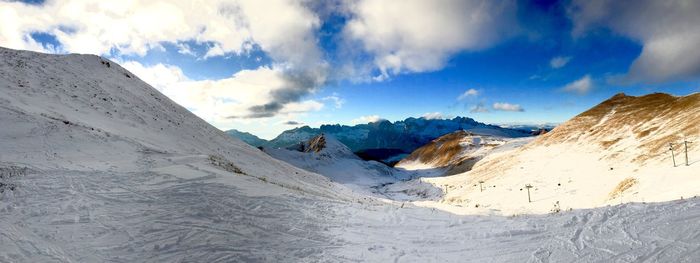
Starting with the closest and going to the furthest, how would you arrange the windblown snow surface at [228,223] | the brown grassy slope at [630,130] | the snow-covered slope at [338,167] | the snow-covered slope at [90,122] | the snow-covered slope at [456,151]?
1. the windblown snow surface at [228,223]
2. the snow-covered slope at [90,122]
3. the brown grassy slope at [630,130]
4. the snow-covered slope at [338,167]
5. the snow-covered slope at [456,151]

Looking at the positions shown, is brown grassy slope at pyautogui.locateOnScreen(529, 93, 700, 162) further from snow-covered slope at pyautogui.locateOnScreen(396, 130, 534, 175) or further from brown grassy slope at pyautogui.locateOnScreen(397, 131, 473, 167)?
brown grassy slope at pyautogui.locateOnScreen(397, 131, 473, 167)

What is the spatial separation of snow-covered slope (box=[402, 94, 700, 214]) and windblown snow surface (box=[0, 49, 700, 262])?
33.6ft

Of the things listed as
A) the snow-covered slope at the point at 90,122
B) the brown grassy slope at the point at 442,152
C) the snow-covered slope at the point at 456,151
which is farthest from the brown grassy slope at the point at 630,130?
the brown grassy slope at the point at 442,152

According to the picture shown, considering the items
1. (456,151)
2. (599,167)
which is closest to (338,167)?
(456,151)

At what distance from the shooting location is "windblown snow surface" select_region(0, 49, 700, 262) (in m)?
9.99

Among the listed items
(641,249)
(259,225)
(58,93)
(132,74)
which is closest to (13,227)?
(259,225)

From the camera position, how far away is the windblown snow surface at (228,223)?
9.99m

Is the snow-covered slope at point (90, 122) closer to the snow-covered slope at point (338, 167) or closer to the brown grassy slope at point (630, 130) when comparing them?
the brown grassy slope at point (630, 130)

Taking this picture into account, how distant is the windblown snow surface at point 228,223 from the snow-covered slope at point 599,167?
10.2m

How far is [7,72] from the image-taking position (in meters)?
32.7

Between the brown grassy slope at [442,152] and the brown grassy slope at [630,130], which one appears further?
the brown grassy slope at [442,152]

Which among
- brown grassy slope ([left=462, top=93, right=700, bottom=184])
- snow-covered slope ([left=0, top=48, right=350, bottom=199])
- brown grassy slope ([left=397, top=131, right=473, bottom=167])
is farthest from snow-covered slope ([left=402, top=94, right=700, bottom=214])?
brown grassy slope ([left=397, top=131, right=473, bottom=167])

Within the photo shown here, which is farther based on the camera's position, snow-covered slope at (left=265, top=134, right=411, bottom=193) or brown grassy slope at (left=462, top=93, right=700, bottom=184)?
snow-covered slope at (left=265, top=134, right=411, bottom=193)

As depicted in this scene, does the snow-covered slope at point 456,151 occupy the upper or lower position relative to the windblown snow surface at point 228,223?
upper
